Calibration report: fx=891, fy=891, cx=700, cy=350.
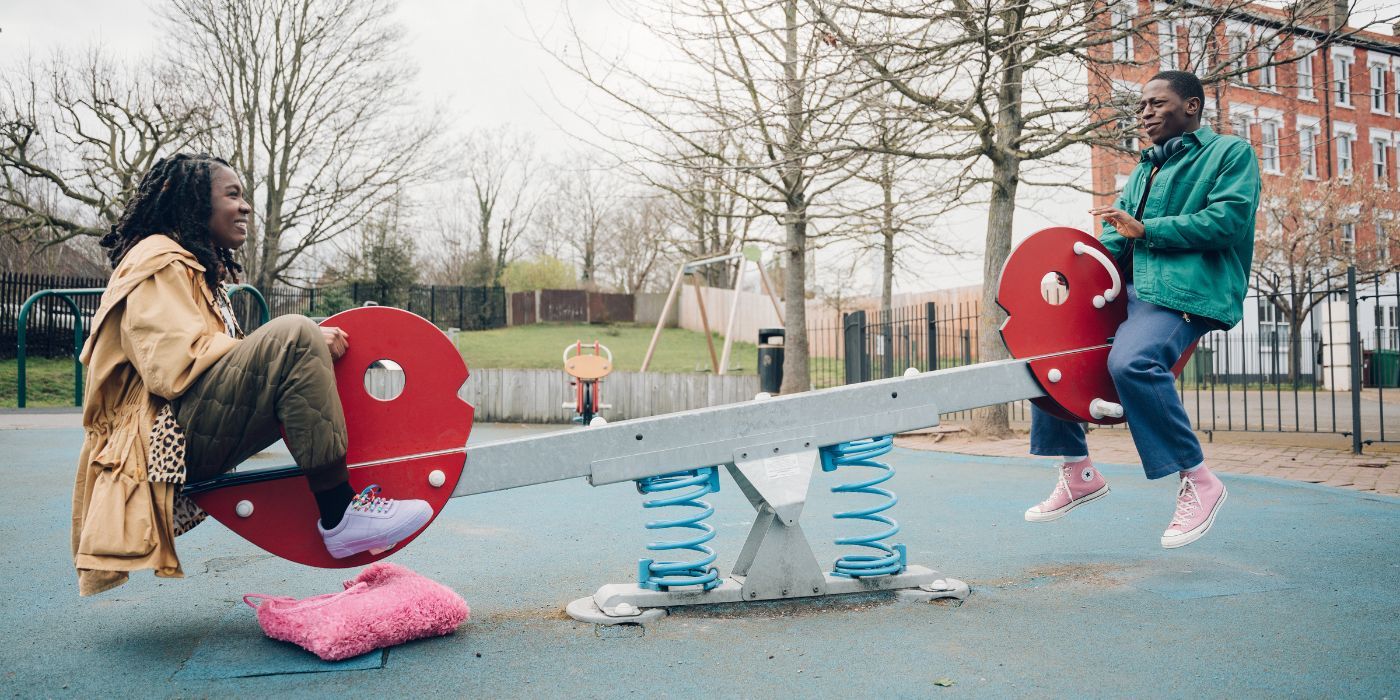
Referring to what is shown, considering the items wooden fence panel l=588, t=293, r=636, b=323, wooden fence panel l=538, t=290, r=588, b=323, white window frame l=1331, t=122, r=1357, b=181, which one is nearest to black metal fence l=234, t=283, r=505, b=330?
wooden fence panel l=538, t=290, r=588, b=323

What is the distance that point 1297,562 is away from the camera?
3959mm

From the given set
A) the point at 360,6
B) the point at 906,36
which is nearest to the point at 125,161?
the point at 360,6

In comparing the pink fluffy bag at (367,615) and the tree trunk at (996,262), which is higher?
the tree trunk at (996,262)

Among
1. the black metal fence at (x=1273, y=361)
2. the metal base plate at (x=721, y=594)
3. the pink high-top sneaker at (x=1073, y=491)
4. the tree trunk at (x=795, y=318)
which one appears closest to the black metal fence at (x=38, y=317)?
A: the tree trunk at (x=795, y=318)

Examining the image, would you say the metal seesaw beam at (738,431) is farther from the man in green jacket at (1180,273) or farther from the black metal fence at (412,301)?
the black metal fence at (412,301)

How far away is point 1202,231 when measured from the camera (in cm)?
325

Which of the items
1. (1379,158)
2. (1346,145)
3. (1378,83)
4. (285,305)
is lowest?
(285,305)

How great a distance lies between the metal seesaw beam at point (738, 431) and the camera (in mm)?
3166

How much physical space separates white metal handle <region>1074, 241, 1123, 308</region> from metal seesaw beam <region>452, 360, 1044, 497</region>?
1.45 feet

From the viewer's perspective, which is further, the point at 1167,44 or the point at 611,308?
the point at 611,308

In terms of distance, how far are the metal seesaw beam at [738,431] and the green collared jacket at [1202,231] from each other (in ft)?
2.00

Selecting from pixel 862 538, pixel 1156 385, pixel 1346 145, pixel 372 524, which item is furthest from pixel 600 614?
pixel 1346 145

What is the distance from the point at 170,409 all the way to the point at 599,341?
28282mm

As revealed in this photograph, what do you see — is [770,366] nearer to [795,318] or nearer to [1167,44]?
[795,318]
